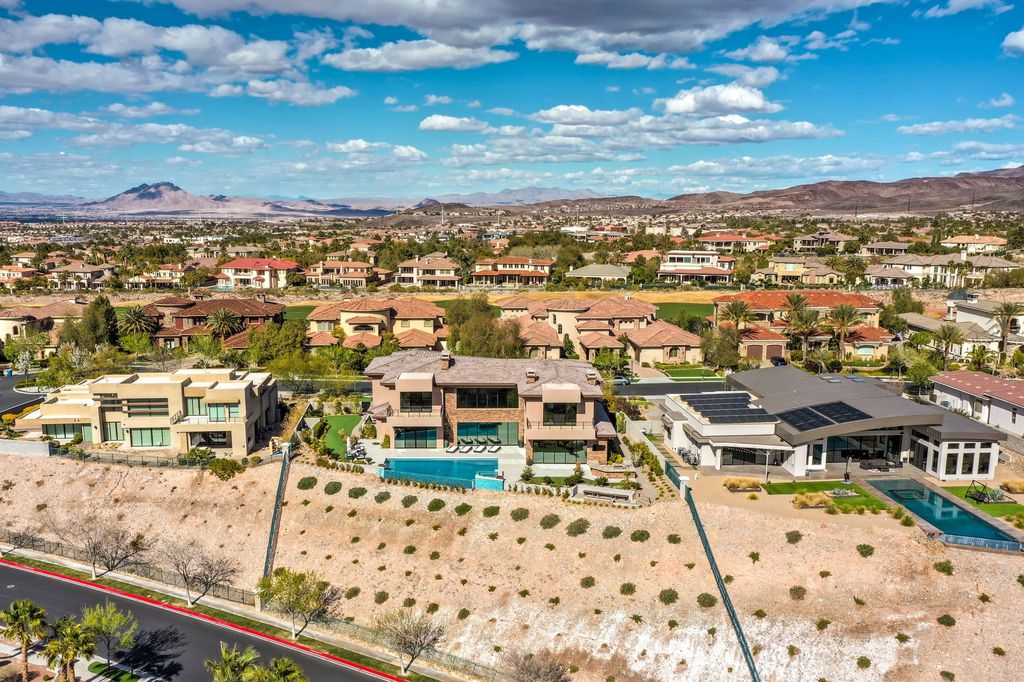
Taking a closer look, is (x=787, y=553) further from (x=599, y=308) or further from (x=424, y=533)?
(x=599, y=308)

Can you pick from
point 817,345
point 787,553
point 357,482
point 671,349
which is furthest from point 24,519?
point 817,345

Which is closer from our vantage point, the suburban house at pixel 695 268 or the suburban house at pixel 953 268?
the suburban house at pixel 953 268

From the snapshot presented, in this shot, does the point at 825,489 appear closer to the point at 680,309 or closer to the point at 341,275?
the point at 680,309

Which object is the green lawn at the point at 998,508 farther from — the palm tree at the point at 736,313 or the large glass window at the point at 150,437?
the large glass window at the point at 150,437

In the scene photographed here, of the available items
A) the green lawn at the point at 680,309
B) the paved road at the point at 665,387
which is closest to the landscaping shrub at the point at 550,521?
the paved road at the point at 665,387

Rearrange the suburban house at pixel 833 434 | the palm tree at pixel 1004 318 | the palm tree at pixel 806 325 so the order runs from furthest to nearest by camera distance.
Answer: the palm tree at pixel 1004 318 < the palm tree at pixel 806 325 < the suburban house at pixel 833 434

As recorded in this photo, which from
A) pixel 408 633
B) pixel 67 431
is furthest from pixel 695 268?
pixel 408 633
